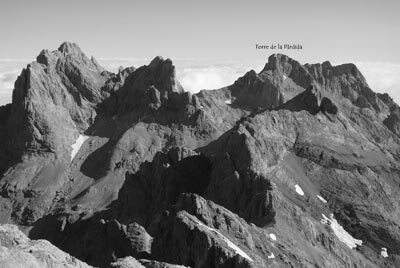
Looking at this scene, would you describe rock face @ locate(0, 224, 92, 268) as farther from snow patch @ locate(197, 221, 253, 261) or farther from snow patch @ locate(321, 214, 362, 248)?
snow patch @ locate(321, 214, 362, 248)

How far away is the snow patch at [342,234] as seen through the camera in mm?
189625

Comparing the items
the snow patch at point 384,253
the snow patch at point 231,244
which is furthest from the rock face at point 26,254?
the snow patch at point 384,253

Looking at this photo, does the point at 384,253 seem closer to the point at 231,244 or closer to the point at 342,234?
the point at 342,234

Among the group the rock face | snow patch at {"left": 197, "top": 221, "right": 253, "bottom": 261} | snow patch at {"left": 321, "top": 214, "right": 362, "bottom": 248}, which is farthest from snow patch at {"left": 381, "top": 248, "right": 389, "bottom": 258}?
the rock face

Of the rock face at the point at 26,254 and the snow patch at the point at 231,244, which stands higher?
the rock face at the point at 26,254

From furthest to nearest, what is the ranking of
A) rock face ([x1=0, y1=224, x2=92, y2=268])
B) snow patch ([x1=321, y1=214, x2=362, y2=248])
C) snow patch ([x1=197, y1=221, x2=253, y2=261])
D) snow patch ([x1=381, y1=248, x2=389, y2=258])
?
snow patch ([x1=321, y1=214, x2=362, y2=248]) < snow patch ([x1=381, y1=248, x2=389, y2=258]) < snow patch ([x1=197, y1=221, x2=253, y2=261]) < rock face ([x1=0, y1=224, x2=92, y2=268])

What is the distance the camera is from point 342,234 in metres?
194

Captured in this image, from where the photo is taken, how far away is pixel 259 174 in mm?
192250

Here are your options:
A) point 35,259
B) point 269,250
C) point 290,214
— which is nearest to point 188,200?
point 269,250

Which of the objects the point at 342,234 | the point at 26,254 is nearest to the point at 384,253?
the point at 342,234

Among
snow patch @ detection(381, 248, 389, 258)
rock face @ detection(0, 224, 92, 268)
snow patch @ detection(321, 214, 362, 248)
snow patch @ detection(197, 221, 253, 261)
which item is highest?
rock face @ detection(0, 224, 92, 268)

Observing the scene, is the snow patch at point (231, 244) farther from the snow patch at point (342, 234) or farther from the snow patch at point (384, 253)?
the snow patch at point (384, 253)

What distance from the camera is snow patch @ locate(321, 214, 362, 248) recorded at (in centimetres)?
18962

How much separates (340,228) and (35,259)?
140 m
